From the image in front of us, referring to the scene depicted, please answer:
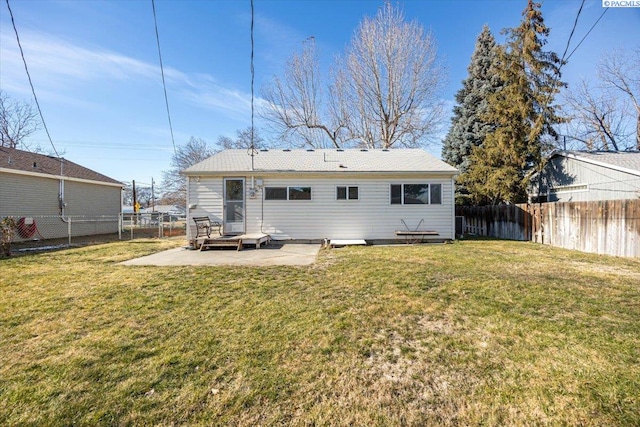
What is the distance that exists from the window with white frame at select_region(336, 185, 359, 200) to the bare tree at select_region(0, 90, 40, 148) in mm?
27944

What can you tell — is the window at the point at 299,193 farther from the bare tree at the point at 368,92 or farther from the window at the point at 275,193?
the bare tree at the point at 368,92

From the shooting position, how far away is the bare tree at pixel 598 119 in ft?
62.5

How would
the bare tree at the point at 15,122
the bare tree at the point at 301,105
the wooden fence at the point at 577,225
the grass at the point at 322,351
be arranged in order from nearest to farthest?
the grass at the point at 322,351
the wooden fence at the point at 577,225
the bare tree at the point at 301,105
the bare tree at the point at 15,122

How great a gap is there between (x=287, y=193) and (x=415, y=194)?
4.82 metres

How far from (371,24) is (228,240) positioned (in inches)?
650

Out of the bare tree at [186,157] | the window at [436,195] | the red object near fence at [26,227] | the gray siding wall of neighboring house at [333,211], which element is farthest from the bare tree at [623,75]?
the bare tree at [186,157]

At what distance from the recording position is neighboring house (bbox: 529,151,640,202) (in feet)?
34.4

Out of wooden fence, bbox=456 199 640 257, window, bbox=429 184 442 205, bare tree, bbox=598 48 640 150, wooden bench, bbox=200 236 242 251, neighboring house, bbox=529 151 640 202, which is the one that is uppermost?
bare tree, bbox=598 48 640 150

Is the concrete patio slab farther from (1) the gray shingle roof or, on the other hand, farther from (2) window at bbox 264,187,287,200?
(1) the gray shingle roof

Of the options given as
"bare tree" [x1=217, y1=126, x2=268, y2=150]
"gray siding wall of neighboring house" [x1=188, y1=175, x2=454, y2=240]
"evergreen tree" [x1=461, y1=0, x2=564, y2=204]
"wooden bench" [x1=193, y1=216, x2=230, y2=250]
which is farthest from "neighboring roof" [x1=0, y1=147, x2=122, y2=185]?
"evergreen tree" [x1=461, y1=0, x2=564, y2=204]

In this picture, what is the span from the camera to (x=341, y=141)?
71.4 ft

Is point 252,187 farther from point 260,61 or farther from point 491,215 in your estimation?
point 491,215

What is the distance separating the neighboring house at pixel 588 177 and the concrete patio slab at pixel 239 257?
432 inches

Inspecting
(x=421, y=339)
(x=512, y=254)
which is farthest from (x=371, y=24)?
(x=421, y=339)
